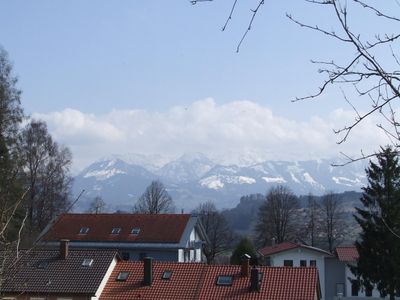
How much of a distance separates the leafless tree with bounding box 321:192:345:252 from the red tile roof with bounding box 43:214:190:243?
24061 mm

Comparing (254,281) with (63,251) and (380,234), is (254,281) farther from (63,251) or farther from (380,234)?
(380,234)

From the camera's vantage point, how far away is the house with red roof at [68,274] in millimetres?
31156

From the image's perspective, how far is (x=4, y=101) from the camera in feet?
119

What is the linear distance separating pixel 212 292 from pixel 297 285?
154 inches

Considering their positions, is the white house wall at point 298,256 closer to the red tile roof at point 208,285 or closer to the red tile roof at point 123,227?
the red tile roof at point 123,227

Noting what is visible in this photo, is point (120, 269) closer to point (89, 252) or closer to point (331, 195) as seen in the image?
point (89, 252)

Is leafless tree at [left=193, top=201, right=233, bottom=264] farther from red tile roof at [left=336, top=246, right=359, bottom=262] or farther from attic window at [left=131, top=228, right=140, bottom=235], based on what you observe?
attic window at [left=131, top=228, right=140, bottom=235]

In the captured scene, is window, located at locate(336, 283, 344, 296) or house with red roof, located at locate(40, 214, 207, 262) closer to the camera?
house with red roof, located at locate(40, 214, 207, 262)

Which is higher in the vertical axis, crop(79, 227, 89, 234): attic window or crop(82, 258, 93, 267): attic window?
crop(79, 227, 89, 234): attic window

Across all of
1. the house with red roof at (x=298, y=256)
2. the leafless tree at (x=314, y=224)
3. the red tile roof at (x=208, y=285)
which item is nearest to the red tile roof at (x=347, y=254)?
the house with red roof at (x=298, y=256)

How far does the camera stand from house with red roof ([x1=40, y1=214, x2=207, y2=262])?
50.9 m

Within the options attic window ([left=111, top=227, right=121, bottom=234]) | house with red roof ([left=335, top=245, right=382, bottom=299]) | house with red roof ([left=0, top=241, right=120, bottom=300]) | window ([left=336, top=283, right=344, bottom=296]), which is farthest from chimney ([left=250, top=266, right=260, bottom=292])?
window ([left=336, top=283, right=344, bottom=296])

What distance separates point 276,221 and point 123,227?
22.6 meters

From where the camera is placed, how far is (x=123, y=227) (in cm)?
5347
